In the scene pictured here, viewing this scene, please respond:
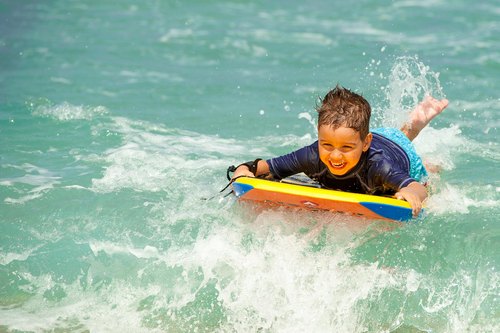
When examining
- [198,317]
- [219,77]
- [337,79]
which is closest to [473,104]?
[337,79]

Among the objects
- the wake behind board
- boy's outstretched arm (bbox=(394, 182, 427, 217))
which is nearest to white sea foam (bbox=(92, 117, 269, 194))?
the wake behind board

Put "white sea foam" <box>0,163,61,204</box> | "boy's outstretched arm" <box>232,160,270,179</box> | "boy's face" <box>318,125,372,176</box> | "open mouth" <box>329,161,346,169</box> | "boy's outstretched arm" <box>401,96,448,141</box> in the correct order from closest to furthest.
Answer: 1. "boy's face" <box>318,125,372,176</box>
2. "open mouth" <box>329,161,346,169</box>
3. "boy's outstretched arm" <box>232,160,270,179</box>
4. "white sea foam" <box>0,163,61,204</box>
5. "boy's outstretched arm" <box>401,96,448,141</box>

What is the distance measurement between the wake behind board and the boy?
11cm

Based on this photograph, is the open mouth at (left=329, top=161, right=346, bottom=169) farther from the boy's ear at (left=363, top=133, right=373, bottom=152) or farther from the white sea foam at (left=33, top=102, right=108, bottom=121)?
the white sea foam at (left=33, top=102, right=108, bottom=121)

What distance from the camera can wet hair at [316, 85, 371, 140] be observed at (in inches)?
201

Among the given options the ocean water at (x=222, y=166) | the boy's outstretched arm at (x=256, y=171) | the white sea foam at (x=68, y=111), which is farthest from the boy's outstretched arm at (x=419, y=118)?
the white sea foam at (x=68, y=111)

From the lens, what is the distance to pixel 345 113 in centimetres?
513

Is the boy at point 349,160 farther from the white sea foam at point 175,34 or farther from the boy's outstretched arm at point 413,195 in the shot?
the white sea foam at point 175,34

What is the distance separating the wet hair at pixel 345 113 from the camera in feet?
16.7

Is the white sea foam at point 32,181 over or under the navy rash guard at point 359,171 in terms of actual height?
under

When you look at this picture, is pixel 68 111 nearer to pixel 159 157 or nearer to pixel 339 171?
pixel 159 157

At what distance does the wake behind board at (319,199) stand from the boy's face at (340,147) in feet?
0.70

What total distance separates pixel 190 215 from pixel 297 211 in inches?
44.6

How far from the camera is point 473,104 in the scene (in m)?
9.24
